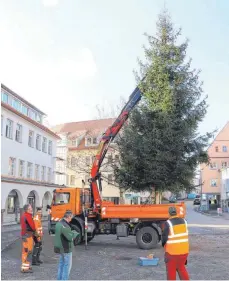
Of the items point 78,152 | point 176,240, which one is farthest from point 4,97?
point 176,240

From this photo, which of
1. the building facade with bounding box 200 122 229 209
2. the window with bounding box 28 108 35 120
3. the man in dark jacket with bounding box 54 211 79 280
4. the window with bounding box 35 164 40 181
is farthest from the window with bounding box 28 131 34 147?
the building facade with bounding box 200 122 229 209

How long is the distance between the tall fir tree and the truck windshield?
4.22 meters

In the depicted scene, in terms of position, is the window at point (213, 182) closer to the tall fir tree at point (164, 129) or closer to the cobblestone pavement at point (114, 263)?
the tall fir tree at point (164, 129)

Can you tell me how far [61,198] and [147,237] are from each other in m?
4.69

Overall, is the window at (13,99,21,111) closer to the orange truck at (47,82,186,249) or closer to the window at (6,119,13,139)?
the window at (6,119,13,139)

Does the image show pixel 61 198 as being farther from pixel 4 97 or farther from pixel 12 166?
pixel 4 97

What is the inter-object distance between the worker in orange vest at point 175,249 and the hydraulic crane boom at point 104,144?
10.4 metres

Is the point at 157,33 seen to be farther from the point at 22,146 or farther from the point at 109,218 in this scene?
the point at 22,146

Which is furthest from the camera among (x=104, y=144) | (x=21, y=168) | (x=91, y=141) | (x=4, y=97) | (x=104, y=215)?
(x=91, y=141)

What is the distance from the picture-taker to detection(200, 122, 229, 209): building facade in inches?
2724

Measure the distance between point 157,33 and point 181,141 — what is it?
7174mm

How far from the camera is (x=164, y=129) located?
1994cm

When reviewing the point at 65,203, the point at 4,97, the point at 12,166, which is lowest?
the point at 65,203

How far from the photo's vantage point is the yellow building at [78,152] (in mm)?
39625
